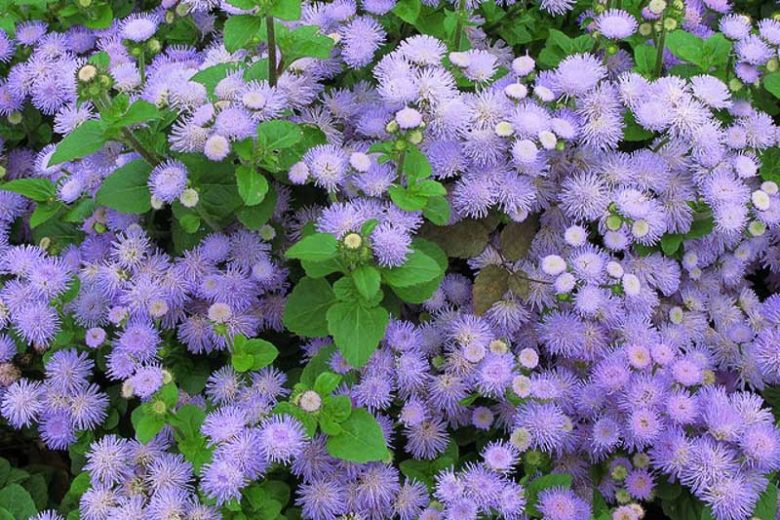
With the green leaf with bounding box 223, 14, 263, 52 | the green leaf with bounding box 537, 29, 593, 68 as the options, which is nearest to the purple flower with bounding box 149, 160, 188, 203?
the green leaf with bounding box 223, 14, 263, 52

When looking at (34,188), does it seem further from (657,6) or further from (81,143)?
(657,6)

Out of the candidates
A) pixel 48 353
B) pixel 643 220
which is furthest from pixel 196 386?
pixel 643 220

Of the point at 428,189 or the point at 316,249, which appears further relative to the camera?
the point at 428,189

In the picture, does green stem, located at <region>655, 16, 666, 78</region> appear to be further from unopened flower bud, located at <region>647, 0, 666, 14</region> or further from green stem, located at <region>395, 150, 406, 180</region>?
green stem, located at <region>395, 150, 406, 180</region>

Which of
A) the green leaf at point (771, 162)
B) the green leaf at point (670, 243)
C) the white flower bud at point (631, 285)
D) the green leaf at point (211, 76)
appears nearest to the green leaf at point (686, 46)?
the green leaf at point (771, 162)

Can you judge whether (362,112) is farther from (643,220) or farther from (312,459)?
(312,459)

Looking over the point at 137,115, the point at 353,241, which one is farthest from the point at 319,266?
the point at 137,115

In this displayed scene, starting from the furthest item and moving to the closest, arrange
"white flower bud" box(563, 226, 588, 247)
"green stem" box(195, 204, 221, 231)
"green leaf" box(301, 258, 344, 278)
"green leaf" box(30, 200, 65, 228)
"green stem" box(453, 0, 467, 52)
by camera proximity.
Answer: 1. "green stem" box(453, 0, 467, 52)
2. "green leaf" box(30, 200, 65, 228)
3. "white flower bud" box(563, 226, 588, 247)
4. "green stem" box(195, 204, 221, 231)
5. "green leaf" box(301, 258, 344, 278)
